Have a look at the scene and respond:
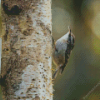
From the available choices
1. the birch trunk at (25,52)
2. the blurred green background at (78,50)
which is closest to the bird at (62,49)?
the birch trunk at (25,52)

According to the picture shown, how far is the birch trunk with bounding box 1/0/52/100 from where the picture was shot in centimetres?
106

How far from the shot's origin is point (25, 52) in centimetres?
108

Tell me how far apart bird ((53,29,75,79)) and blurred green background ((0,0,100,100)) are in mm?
3330

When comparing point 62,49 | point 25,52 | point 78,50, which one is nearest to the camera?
point 25,52

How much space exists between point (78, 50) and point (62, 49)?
3.73 metres

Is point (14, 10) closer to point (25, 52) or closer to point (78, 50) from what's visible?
point (25, 52)

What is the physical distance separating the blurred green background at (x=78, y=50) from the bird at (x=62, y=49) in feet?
10.9

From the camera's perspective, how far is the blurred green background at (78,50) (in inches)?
224

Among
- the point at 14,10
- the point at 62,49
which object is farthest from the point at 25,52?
the point at 62,49

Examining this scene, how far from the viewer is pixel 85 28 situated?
577 cm

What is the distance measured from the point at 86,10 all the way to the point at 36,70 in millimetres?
5571

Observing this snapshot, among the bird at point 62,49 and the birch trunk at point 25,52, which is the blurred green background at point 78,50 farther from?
the birch trunk at point 25,52

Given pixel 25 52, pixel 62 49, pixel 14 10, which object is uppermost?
pixel 14 10

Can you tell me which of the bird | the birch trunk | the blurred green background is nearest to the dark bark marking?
the birch trunk
